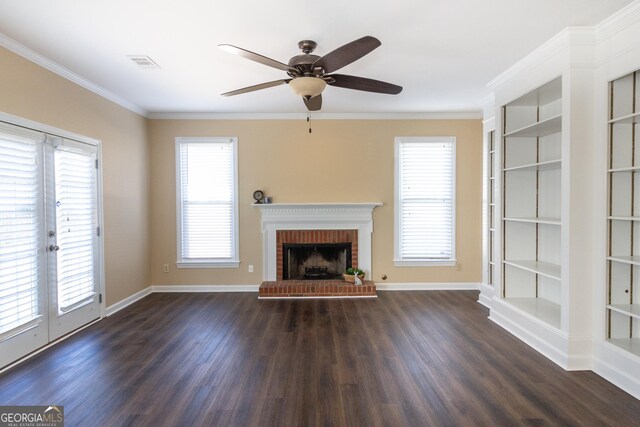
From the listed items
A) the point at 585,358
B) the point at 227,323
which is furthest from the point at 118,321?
the point at 585,358

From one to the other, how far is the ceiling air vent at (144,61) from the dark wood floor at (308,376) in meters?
2.83

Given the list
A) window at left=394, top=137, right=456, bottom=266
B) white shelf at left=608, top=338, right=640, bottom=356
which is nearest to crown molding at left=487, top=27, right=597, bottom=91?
window at left=394, top=137, right=456, bottom=266

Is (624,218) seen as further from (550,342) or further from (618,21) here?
(618,21)

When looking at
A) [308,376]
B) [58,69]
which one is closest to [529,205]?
[308,376]

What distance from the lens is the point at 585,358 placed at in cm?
260

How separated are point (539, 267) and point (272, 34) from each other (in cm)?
346

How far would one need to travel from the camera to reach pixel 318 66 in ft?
7.54

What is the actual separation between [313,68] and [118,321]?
366 cm

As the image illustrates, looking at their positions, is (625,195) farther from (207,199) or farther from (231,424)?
(207,199)

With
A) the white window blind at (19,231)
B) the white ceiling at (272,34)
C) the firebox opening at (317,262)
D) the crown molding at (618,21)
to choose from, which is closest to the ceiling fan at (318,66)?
the white ceiling at (272,34)

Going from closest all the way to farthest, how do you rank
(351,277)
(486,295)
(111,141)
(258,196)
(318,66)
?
(318,66) < (111,141) < (486,295) < (351,277) < (258,196)

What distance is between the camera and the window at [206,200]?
16.0 ft

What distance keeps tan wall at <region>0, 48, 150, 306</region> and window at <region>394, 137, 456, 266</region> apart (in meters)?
3.96

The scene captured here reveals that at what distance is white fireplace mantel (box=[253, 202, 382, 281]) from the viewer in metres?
4.86
